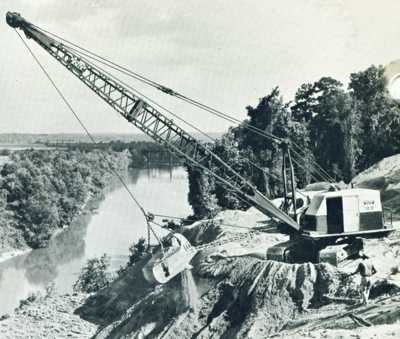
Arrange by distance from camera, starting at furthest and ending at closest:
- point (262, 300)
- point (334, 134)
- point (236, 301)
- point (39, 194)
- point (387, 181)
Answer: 1. point (39, 194)
2. point (334, 134)
3. point (387, 181)
4. point (236, 301)
5. point (262, 300)

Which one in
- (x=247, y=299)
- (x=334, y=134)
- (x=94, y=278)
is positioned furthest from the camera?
(x=334, y=134)

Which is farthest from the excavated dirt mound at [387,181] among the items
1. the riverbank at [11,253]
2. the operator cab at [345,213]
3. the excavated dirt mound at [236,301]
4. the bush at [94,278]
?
the riverbank at [11,253]

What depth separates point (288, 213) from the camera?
831 inches

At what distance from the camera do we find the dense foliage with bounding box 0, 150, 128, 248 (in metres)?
51.2

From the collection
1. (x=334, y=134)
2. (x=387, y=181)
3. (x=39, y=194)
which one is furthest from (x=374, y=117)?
(x=39, y=194)

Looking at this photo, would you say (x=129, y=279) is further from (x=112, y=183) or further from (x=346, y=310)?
(x=112, y=183)

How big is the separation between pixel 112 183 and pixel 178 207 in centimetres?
2917

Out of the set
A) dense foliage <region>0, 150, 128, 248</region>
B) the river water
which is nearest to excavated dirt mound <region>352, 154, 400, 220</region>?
the river water

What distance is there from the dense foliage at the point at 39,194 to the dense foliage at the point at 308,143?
1599 cm

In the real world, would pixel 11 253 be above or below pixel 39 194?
below

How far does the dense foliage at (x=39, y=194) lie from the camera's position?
168ft

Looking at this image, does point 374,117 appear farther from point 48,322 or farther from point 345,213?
point 48,322

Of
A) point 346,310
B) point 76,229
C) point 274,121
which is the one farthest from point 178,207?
point 346,310

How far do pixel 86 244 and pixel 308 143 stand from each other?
2237 centimetres
